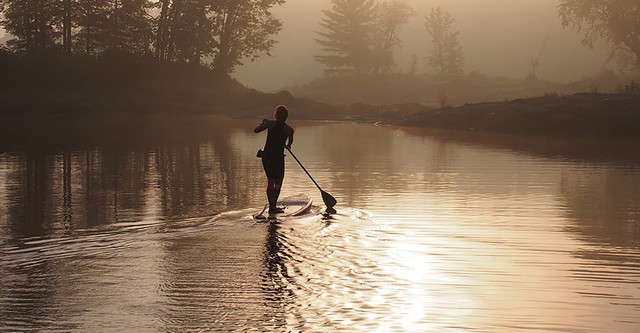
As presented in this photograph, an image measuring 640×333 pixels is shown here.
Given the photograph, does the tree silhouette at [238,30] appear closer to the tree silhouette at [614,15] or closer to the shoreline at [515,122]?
the shoreline at [515,122]

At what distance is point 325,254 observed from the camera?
440 inches

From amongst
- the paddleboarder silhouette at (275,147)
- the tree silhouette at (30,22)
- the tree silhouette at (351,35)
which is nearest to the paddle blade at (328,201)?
the paddleboarder silhouette at (275,147)

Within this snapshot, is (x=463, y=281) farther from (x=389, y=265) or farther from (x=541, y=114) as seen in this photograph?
(x=541, y=114)

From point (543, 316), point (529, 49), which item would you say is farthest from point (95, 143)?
point (529, 49)

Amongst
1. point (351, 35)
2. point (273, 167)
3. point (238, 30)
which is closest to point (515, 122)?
point (273, 167)

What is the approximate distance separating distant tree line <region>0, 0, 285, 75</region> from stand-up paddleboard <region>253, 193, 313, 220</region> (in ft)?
188

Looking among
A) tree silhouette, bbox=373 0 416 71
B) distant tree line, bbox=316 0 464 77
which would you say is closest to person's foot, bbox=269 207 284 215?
distant tree line, bbox=316 0 464 77

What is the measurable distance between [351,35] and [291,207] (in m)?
94.7

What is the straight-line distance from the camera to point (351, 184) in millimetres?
19891

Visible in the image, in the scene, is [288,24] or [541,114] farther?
[288,24]

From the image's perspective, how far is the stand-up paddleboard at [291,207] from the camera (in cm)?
1420

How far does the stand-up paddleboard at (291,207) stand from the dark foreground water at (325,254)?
0.30 m

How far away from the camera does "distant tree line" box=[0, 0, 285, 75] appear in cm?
6931

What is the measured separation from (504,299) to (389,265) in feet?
6.24
